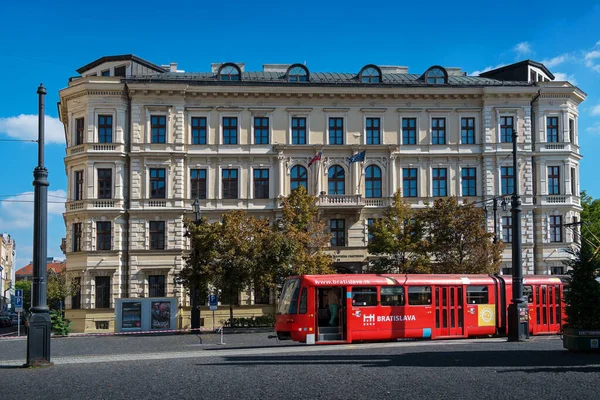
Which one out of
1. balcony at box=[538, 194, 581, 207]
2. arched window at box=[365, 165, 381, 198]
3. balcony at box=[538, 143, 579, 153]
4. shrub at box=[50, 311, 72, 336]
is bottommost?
shrub at box=[50, 311, 72, 336]

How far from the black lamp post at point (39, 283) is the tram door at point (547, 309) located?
21.6 m

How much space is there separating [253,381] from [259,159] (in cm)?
3480

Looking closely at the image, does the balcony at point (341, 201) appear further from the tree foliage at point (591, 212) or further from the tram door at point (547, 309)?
the tree foliage at point (591, 212)

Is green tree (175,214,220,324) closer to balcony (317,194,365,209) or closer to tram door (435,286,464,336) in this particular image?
balcony (317,194,365,209)

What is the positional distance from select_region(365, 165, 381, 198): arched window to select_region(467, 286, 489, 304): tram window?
1906 centimetres

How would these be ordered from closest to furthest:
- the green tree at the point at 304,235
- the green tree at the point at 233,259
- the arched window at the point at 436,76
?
the green tree at the point at 233,259, the green tree at the point at 304,235, the arched window at the point at 436,76

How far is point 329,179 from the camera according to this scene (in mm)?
51250

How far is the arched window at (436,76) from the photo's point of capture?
2083 inches

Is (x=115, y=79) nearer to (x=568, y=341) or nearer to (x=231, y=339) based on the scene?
(x=231, y=339)

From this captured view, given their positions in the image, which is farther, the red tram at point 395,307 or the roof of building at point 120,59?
the roof of building at point 120,59

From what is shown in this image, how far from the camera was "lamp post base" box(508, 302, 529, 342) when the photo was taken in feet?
94.5

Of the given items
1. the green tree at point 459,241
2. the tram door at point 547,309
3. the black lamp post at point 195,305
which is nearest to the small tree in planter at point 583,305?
the tram door at point 547,309

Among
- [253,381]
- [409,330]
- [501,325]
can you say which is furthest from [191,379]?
[501,325]

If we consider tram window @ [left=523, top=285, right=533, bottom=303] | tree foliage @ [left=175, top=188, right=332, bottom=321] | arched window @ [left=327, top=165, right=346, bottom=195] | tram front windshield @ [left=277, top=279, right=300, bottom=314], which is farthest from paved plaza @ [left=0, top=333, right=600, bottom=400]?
arched window @ [left=327, top=165, right=346, bottom=195]
